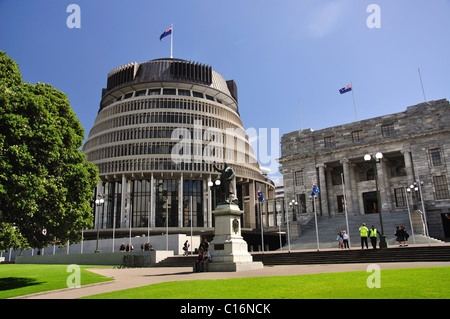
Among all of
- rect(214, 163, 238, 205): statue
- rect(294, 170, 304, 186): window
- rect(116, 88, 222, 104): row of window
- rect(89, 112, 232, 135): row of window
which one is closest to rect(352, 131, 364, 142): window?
rect(294, 170, 304, 186): window

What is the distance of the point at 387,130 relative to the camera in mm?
52312

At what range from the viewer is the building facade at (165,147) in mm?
71938

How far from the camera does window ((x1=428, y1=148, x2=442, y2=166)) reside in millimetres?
46697

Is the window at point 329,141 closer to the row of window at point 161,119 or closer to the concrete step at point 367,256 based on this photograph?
the row of window at point 161,119

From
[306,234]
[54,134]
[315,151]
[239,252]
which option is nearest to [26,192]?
[54,134]

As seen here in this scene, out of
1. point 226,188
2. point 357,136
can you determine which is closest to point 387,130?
point 357,136

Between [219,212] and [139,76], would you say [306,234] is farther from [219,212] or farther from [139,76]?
[139,76]

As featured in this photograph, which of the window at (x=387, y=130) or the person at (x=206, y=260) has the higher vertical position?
the window at (x=387, y=130)

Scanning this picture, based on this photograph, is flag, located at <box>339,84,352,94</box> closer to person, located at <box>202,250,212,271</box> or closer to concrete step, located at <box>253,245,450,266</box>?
concrete step, located at <box>253,245,450,266</box>

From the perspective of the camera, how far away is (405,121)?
50562 mm

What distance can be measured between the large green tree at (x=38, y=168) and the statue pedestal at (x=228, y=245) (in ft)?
24.8

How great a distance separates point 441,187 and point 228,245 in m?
37.3

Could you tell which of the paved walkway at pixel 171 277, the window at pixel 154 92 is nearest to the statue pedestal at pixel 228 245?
the paved walkway at pixel 171 277

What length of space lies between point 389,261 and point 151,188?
179 ft
